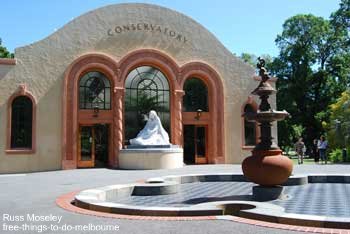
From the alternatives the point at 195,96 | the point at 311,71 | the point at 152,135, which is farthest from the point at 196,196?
the point at 311,71

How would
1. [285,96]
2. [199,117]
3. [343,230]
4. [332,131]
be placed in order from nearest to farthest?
[343,230], [199,117], [332,131], [285,96]

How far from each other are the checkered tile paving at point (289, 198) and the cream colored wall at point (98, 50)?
1082cm

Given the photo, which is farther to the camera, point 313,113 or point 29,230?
point 313,113

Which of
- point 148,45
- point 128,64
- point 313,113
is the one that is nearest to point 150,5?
point 148,45

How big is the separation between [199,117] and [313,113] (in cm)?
2100

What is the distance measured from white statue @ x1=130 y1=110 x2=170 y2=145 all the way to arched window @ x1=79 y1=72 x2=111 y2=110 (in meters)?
2.90

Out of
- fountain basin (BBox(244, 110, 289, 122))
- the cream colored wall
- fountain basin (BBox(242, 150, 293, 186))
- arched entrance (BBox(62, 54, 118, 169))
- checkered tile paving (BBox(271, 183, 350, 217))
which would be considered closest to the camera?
checkered tile paving (BBox(271, 183, 350, 217))

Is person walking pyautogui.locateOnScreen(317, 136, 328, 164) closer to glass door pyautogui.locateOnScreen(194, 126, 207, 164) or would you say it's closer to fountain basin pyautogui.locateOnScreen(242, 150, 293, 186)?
glass door pyautogui.locateOnScreen(194, 126, 207, 164)

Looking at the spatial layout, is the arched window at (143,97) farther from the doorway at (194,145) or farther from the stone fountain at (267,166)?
the stone fountain at (267,166)

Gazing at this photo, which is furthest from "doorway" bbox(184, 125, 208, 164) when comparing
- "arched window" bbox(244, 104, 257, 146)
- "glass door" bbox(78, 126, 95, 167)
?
"glass door" bbox(78, 126, 95, 167)

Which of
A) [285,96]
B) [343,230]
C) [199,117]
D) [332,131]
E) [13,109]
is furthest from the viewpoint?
[285,96]

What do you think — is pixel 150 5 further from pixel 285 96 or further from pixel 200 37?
pixel 285 96

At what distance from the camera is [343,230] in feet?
21.4

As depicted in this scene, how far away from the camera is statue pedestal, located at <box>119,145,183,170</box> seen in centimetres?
2166
